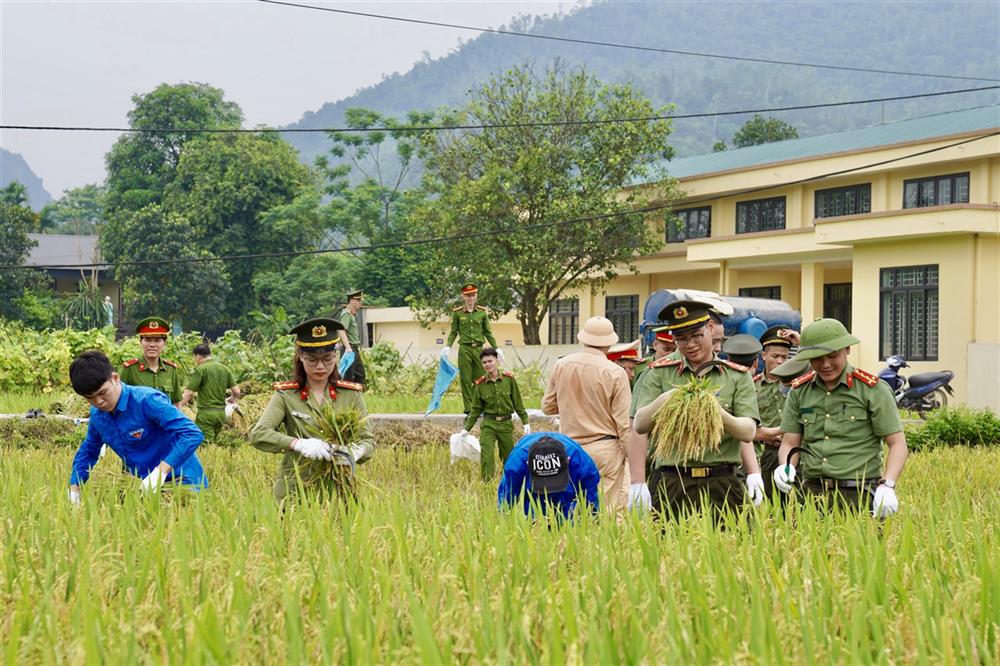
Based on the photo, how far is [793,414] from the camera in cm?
696

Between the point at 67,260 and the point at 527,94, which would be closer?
the point at 527,94

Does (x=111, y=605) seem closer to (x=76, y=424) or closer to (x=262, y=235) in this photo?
(x=76, y=424)

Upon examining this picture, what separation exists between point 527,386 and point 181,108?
46.3 meters

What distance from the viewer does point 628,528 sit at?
477 cm

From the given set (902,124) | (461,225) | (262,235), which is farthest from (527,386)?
(262,235)

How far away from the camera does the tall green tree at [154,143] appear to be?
65.4 m

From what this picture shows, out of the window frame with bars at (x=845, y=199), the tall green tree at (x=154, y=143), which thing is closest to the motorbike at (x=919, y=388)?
the window frame with bars at (x=845, y=199)

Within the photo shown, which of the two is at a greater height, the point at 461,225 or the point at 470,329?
the point at 461,225

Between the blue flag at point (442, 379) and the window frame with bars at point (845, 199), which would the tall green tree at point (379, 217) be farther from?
the blue flag at point (442, 379)

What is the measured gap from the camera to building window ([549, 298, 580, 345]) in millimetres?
41375

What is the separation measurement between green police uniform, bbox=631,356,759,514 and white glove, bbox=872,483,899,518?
66 centimetres

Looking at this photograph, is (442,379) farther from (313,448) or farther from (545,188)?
(545,188)

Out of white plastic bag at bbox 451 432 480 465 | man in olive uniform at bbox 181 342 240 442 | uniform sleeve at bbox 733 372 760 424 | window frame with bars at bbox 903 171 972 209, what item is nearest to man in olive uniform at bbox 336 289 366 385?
man in olive uniform at bbox 181 342 240 442

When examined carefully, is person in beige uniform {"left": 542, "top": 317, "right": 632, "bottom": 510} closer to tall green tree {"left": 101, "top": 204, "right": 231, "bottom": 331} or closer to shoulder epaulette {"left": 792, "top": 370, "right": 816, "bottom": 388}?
shoulder epaulette {"left": 792, "top": 370, "right": 816, "bottom": 388}
